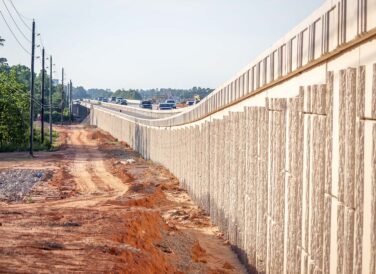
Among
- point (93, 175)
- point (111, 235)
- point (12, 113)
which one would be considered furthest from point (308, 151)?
point (12, 113)

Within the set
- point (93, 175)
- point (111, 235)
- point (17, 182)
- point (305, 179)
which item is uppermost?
point (305, 179)

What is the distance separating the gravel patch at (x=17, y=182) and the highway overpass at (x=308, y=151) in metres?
13.6

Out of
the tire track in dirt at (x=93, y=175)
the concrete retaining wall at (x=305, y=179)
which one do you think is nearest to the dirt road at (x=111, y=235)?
the tire track in dirt at (x=93, y=175)

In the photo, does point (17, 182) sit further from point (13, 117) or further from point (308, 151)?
point (308, 151)

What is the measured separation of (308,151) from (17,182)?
27.0m

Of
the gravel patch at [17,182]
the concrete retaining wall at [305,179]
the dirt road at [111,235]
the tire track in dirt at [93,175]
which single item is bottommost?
the tire track in dirt at [93,175]

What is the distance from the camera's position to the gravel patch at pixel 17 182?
27672mm

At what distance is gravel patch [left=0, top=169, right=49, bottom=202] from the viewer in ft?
90.8

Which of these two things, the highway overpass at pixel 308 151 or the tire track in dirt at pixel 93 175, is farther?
the tire track in dirt at pixel 93 175

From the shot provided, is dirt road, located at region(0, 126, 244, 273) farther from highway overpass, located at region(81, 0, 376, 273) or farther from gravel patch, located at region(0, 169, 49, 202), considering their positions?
highway overpass, located at region(81, 0, 376, 273)

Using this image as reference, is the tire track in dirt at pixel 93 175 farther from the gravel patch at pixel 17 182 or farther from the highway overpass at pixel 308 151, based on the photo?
the highway overpass at pixel 308 151

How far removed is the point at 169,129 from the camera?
1417 inches

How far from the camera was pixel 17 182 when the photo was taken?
3275 centimetres

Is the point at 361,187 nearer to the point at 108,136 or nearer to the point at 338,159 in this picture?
the point at 338,159
